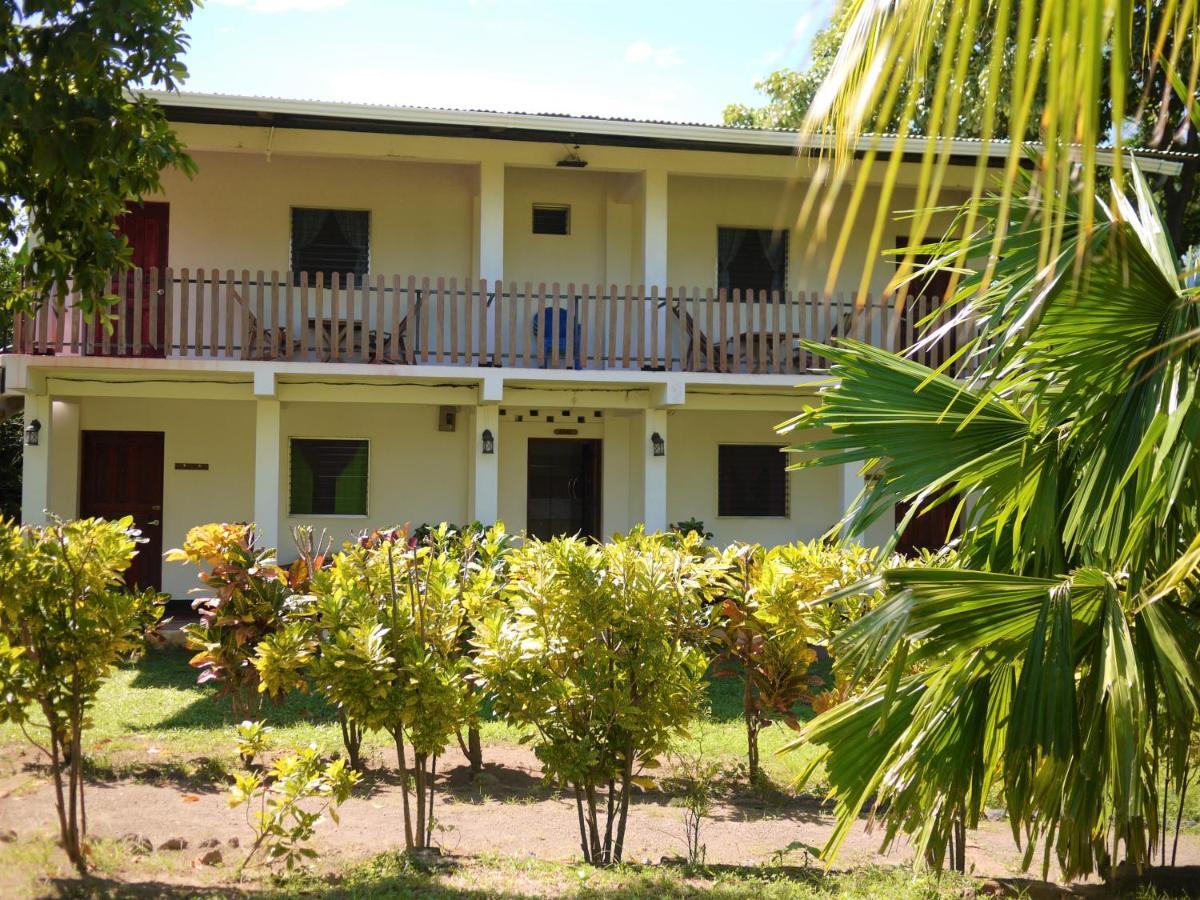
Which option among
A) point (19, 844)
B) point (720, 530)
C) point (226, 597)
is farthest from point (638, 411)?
point (19, 844)

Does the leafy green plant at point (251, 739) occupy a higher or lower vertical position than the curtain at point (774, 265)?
A: lower

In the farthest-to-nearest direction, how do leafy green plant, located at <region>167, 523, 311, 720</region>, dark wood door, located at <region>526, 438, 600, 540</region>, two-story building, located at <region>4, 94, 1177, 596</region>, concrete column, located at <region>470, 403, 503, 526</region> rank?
1. dark wood door, located at <region>526, 438, 600, 540</region>
2. concrete column, located at <region>470, 403, 503, 526</region>
3. two-story building, located at <region>4, 94, 1177, 596</region>
4. leafy green plant, located at <region>167, 523, 311, 720</region>

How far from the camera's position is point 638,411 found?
15695 millimetres

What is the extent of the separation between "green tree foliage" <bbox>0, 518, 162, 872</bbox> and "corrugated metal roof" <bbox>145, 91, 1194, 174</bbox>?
8345 millimetres

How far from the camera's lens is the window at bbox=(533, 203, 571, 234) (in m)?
16.5

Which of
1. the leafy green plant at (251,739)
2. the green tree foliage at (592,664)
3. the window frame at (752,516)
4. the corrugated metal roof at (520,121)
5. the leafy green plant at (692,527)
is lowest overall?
the leafy green plant at (251,739)

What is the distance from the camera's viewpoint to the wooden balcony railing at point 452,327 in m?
13.1

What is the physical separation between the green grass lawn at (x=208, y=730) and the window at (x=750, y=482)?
5.34 meters

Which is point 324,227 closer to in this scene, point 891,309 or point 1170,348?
point 891,309

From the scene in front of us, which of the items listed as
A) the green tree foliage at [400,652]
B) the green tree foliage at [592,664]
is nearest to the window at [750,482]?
the green tree foliage at [400,652]

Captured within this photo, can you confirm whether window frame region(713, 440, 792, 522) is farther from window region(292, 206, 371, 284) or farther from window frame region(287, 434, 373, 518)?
window region(292, 206, 371, 284)

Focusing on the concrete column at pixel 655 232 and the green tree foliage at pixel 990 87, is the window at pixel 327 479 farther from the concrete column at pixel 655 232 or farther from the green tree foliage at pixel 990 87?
the green tree foliage at pixel 990 87

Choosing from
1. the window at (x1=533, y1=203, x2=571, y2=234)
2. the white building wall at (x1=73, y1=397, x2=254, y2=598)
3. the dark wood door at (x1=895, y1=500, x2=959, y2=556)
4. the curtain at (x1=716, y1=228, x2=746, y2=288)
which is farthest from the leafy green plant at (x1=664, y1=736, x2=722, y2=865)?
the dark wood door at (x1=895, y1=500, x2=959, y2=556)

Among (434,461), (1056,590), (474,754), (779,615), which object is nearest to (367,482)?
(434,461)
